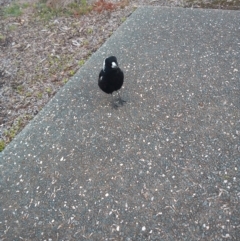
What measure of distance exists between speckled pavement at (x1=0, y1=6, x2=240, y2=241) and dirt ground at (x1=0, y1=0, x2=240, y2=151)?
0.35 m

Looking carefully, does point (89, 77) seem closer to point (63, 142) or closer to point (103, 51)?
point (103, 51)

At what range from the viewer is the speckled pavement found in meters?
2.69

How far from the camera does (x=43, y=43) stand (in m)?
5.62

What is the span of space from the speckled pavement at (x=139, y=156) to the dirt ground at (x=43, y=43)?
0.35m

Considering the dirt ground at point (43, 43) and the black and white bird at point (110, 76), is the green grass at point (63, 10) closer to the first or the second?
the dirt ground at point (43, 43)

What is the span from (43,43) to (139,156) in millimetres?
3550

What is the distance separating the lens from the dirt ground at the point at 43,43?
4328mm

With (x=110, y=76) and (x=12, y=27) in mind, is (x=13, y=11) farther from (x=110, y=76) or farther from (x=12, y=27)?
(x=110, y=76)

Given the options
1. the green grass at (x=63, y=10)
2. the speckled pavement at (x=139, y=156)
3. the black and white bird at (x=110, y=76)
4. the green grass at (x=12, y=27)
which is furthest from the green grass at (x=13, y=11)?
the black and white bird at (x=110, y=76)

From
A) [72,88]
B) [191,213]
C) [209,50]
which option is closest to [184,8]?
[209,50]

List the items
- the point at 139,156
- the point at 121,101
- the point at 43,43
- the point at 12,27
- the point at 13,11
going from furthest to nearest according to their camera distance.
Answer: the point at 13,11 → the point at 12,27 → the point at 43,43 → the point at 121,101 → the point at 139,156

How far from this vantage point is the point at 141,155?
3234 millimetres

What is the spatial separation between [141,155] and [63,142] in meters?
1.01

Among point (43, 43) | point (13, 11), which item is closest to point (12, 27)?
point (13, 11)
